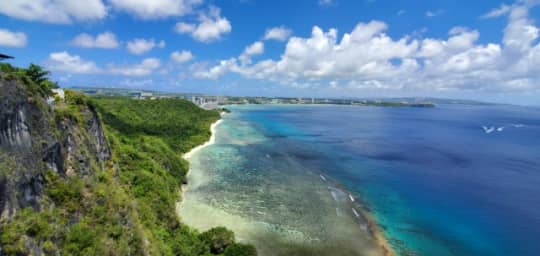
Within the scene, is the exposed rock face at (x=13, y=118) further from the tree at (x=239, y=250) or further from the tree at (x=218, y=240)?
the tree at (x=239, y=250)

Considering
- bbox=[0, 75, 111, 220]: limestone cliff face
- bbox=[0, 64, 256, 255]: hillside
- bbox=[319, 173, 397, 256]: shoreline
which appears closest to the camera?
bbox=[0, 75, 111, 220]: limestone cliff face

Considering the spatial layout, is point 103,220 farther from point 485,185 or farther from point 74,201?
point 485,185

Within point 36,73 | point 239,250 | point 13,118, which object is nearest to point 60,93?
point 36,73

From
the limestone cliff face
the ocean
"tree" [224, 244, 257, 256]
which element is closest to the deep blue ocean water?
the ocean

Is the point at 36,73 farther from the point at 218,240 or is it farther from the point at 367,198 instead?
the point at 367,198

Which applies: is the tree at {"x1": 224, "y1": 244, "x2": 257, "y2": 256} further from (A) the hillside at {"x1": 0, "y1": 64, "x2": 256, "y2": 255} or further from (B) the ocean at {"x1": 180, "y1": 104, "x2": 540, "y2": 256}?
(B) the ocean at {"x1": 180, "y1": 104, "x2": 540, "y2": 256}

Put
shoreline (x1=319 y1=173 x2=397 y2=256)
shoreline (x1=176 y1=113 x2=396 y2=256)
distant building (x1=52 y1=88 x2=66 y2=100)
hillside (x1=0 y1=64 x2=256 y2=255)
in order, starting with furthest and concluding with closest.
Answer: shoreline (x1=176 y1=113 x2=396 y2=256) → shoreline (x1=319 y1=173 x2=397 y2=256) → distant building (x1=52 y1=88 x2=66 y2=100) → hillside (x1=0 y1=64 x2=256 y2=255)
